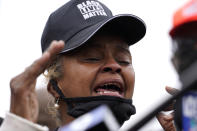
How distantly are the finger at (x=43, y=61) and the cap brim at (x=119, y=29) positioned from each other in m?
0.84

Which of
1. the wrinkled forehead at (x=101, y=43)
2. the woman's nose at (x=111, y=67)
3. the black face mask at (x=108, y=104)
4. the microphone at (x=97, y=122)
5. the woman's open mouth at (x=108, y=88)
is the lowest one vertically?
the black face mask at (x=108, y=104)

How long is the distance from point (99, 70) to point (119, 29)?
0.47 meters

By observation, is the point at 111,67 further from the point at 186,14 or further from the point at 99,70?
the point at 186,14

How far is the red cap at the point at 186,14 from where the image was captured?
1446 millimetres

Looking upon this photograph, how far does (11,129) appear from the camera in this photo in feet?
8.05

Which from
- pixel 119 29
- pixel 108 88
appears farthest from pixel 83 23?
pixel 108 88

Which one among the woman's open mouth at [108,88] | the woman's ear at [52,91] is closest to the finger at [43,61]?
the woman's open mouth at [108,88]

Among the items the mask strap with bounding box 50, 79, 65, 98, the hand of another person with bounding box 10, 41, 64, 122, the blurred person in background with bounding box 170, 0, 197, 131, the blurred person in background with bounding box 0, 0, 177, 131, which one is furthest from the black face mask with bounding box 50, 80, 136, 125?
the blurred person in background with bounding box 170, 0, 197, 131

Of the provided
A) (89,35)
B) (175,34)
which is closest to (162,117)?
(89,35)

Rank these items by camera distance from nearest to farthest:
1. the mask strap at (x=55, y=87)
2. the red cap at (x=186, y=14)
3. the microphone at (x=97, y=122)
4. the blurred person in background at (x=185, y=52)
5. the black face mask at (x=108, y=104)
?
the microphone at (x=97, y=122) → the blurred person in background at (x=185, y=52) → the red cap at (x=186, y=14) → the black face mask at (x=108, y=104) → the mask strap at (x=55, y=87)

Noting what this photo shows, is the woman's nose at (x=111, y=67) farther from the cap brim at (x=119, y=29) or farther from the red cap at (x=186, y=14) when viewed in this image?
the red cap at (x=186, y=14)

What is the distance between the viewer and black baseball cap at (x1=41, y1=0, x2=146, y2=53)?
11.2ft

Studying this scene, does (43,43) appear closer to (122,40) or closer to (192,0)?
(122,40)

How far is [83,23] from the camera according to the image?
3516 mm
